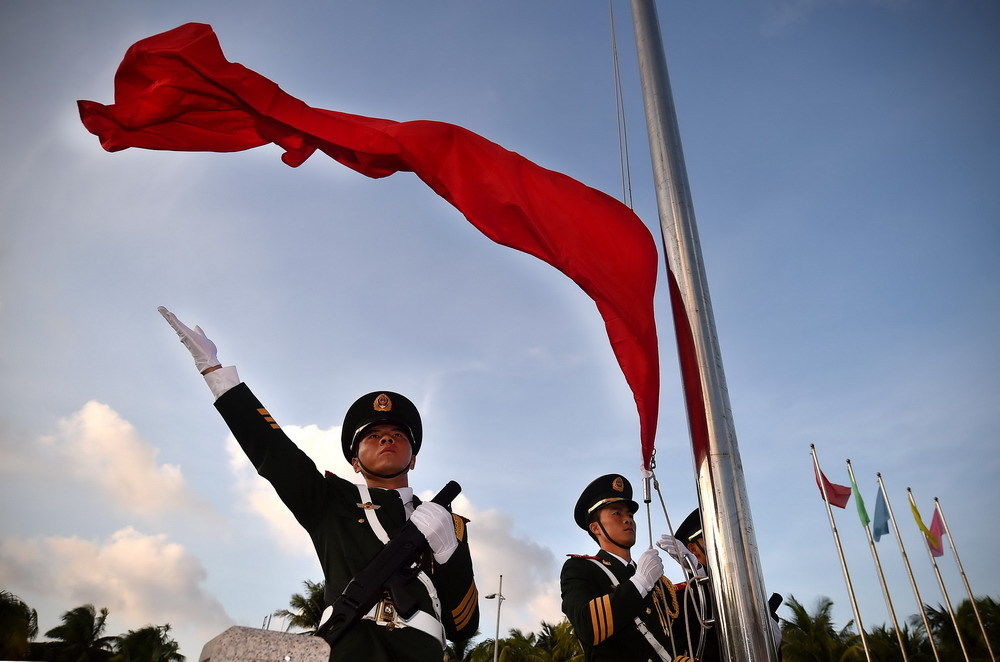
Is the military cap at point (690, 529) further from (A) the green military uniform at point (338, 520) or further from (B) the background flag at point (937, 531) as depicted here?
(B) the background flag at point (937, 531)

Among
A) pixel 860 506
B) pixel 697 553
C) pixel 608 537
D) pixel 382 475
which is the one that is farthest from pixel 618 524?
pixel 860 506

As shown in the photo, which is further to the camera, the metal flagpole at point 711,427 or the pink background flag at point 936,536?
the pink background flag at point 936,536

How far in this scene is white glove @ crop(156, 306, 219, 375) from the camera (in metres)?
3.83

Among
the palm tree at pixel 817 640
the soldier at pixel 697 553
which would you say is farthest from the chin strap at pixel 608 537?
the palm tree at pixel 817 640

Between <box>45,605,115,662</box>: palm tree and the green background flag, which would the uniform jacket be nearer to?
the green background flag

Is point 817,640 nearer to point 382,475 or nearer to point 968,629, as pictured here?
point 968,629

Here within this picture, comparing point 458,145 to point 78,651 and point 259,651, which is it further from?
point 78,651

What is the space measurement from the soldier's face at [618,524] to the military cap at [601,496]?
5 cm

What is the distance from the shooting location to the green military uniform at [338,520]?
364cm

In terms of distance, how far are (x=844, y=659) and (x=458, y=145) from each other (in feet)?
106

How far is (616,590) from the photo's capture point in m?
4.65

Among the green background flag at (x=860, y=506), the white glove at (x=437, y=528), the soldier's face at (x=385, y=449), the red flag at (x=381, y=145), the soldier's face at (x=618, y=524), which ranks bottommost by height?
the white glove at (x=437, y=528)

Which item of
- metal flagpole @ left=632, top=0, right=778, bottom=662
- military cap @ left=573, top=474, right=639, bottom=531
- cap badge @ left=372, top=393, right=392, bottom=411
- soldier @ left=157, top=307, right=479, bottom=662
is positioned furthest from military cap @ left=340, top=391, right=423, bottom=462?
military cap @ left=573, top=474, right=639, bottom=531

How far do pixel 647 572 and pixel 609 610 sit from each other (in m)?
A: 0.34
